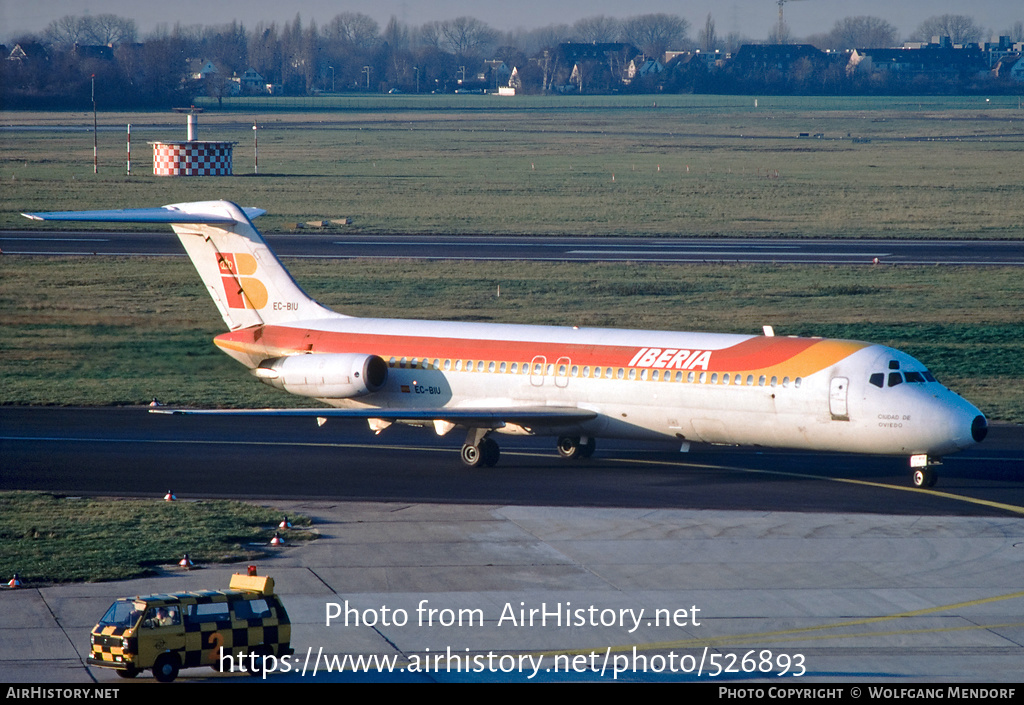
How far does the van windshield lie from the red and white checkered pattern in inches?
3786

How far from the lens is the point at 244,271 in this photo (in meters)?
37.1

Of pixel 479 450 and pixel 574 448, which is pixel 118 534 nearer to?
pixel 479 450

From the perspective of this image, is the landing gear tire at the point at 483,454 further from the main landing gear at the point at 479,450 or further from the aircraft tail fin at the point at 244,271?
the aircraft tail fin at the point at 244,271

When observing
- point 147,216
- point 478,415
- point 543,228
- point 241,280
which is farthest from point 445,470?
point 543,228

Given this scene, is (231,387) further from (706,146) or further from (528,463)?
(706,146)

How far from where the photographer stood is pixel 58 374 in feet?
151

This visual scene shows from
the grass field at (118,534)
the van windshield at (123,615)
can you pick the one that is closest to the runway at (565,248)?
the grass field at (118,534)

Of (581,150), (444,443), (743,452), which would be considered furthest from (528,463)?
(581,150)

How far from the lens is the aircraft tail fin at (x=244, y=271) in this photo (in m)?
36.9

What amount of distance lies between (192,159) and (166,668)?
98.2 m

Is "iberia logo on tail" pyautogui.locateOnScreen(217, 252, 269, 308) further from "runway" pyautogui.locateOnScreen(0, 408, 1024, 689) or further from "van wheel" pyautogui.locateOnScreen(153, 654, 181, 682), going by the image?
"van wheel" pyautogui.locateOnScreen(153, 654, 181, 682)

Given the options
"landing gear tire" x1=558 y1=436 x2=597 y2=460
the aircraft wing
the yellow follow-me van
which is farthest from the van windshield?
"landing gear tire" x1=558 y1=436 x2=597 y2=460

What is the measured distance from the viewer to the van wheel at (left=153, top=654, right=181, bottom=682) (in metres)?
17.6
